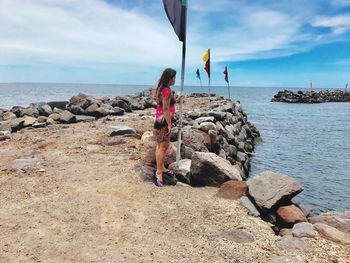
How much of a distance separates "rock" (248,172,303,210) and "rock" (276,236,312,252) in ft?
3.41

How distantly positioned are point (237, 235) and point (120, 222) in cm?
167

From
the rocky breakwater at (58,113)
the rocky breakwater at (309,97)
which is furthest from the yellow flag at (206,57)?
the rocky breakwater at (309,97)

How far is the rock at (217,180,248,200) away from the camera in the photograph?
6656mm

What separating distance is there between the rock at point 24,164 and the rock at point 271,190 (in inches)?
186

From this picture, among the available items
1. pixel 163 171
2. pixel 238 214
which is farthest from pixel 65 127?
pixel 238 214

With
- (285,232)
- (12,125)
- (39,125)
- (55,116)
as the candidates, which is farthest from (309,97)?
(285,232)

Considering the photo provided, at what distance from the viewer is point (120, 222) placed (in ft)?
18.3

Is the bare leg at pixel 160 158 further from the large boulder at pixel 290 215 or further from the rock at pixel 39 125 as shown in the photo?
the rock at pixel 39 125

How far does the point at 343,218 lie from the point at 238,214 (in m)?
1.75

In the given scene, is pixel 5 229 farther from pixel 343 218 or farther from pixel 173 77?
pixel 343 218

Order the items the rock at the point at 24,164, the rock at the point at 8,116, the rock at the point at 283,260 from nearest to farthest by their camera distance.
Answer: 1. the rock at the point at 283,260
2. the rock at the point at 24,164
3. the rock at the point at 8,116

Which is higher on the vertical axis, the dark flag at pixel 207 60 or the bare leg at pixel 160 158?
the dark flag at pixel 207 60

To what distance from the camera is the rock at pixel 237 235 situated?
203 inches

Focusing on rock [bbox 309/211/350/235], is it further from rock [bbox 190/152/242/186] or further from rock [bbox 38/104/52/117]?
rock [bbox 38/104/52/117]
